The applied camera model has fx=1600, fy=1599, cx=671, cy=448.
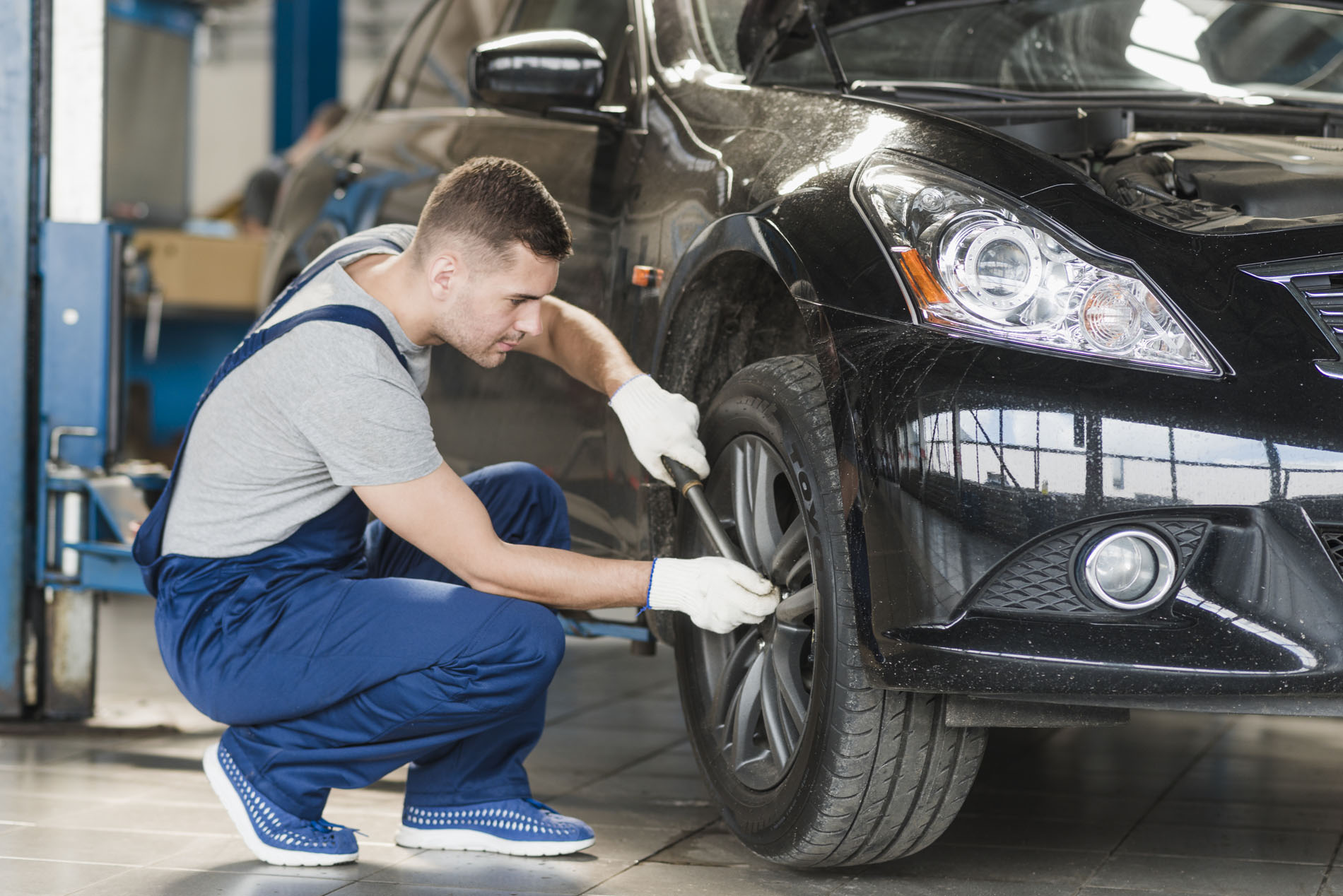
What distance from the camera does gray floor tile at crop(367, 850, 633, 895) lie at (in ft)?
7.81

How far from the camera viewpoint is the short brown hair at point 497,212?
2.44m

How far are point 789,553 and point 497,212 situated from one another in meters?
0.68

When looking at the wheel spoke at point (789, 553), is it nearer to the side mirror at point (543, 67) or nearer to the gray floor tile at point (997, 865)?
the gray floor tile at point (997, 865)

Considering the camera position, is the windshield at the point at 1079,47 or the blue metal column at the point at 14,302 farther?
the blue metal column at the point at 14,302

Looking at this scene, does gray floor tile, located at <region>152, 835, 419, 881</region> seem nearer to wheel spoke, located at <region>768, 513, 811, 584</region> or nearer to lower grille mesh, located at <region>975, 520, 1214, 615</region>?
wheel spoke, located at <region>768, 513, 811, 584</region>

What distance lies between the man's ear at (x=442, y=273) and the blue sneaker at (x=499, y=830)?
0.84 m

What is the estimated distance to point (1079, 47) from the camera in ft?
9.89

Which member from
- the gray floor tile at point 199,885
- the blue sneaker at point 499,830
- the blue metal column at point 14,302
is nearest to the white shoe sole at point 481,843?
the blue sneaker at point 499,830

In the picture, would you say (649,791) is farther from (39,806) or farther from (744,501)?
(39,806)

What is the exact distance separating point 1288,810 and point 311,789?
1.76 m

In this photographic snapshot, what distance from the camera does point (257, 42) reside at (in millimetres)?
25984

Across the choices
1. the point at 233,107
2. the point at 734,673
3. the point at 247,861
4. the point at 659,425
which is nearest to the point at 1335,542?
the point at 734,673

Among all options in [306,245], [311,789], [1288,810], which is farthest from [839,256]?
[306,245]

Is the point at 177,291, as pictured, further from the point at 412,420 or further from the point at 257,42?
the point at 257,42
